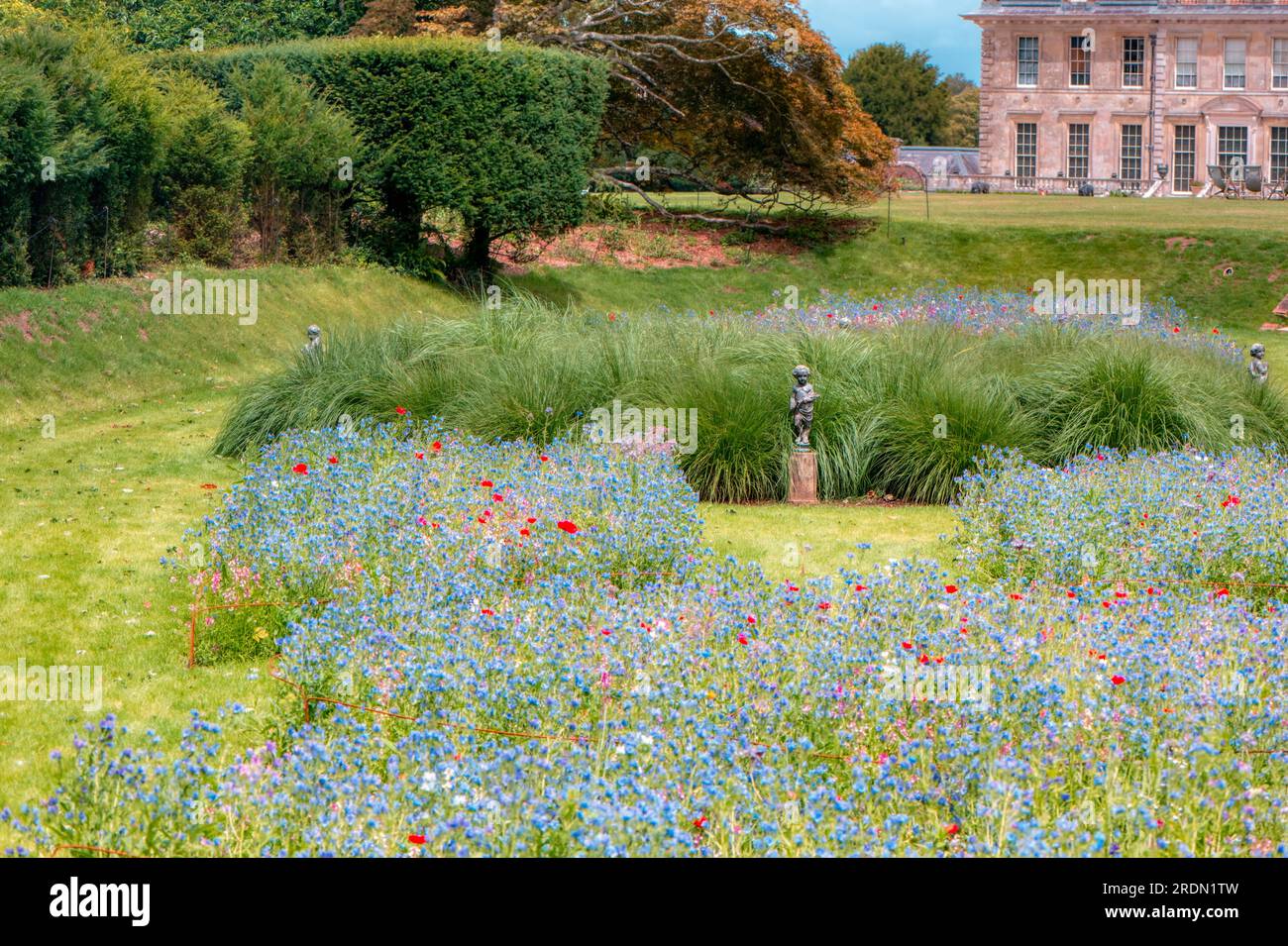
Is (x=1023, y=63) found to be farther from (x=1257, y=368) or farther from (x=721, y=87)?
(x=1257, y=368)

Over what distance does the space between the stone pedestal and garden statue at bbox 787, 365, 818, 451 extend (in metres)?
0.09

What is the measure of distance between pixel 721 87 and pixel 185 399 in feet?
57.0

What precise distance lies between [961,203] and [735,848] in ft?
119

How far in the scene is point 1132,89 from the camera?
51.6 metres

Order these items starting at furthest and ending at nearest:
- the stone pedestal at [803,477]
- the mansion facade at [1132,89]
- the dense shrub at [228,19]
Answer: the mansion facade at [1132,89] → the dense shrub at [228,19] → the stone pedestal at [803,477]

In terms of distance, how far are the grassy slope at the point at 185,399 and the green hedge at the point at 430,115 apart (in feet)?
4.95

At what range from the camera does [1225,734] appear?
5.51 meters

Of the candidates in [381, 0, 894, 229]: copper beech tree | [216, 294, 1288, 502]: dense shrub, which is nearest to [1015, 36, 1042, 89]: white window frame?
[381, 0, 894, 229]: copper beech tree

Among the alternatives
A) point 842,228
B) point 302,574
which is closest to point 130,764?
point 302,574

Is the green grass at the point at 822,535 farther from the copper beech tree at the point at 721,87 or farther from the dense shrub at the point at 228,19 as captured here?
the dense shrub at the point at 228,19

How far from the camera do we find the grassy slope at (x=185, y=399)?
7.50 metres

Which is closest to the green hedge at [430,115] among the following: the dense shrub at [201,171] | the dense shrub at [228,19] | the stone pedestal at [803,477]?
the dense shrub at [201,171]

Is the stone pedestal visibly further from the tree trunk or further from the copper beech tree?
the copper beech tree
